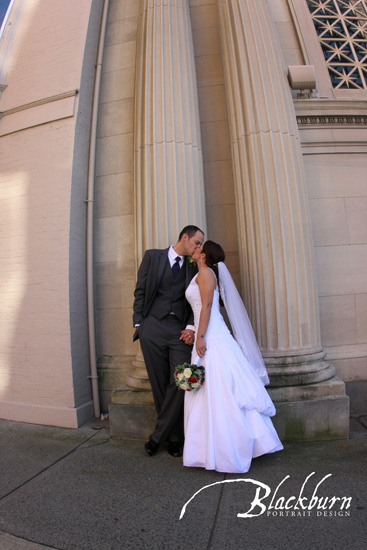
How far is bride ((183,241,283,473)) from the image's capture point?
3035 mm

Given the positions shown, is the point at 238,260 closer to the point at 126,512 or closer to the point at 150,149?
the point at 150,149

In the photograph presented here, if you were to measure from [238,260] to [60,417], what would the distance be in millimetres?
3181

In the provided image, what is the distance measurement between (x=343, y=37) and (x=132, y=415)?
716 centimetres

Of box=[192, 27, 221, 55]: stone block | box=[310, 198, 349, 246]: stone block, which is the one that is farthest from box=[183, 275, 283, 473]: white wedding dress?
box=[192, 27, 221, 55]: stone block

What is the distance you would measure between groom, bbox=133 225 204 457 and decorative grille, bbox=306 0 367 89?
4386 millimetres

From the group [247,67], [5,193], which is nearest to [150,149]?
[247,67]

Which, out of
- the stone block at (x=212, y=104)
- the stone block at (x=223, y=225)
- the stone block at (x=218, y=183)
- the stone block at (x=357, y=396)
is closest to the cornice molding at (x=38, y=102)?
the stone block at (x=212, y=104)

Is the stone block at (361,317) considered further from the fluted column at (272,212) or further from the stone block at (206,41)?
the stone block at (206,41)

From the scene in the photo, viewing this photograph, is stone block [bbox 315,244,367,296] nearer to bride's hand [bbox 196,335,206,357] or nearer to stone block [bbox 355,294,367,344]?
stone block [bbox 355,294,367,344]

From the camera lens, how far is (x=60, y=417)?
4566 millimetres

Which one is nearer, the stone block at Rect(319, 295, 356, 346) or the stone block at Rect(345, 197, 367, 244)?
the stone block at Rect(319, 295, 356, 346)

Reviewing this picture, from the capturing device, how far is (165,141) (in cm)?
462

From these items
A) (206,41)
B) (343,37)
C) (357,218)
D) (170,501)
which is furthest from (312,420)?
(343,37)

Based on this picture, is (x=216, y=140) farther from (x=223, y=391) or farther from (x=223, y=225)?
(x=223, y=391)
